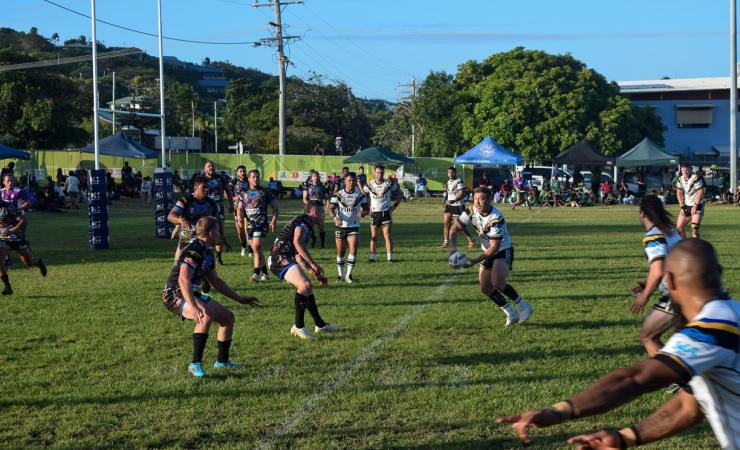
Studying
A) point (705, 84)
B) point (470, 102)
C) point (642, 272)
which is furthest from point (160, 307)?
point (705, 84)

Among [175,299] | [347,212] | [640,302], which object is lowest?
[175,299]

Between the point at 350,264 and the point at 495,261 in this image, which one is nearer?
the point at 495,261

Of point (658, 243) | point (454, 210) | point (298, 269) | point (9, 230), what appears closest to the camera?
point (658, 243)

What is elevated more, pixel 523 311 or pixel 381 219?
pixel 381 219

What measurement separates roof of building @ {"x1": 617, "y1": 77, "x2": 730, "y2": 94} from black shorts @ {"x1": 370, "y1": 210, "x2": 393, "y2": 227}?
64644 millimetres

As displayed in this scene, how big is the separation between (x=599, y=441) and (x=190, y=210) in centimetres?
1128

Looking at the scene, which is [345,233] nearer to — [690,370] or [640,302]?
[640,302]

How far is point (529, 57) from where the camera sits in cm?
6341

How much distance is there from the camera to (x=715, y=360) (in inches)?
124

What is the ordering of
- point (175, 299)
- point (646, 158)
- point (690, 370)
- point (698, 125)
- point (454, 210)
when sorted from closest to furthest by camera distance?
point (690, 370), point (175, 299), point (454, 210), point (646, 158), point (698, 125)

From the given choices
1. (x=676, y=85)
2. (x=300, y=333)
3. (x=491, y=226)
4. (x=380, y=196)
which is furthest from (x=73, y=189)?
(x=676, y=85)

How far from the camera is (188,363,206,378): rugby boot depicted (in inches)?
334

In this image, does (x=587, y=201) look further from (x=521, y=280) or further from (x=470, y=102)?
(x=521, y=280)

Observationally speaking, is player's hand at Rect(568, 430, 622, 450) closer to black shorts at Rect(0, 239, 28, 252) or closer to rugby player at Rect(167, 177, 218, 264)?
rugby player at Rect(167, 177, 218, 264)
